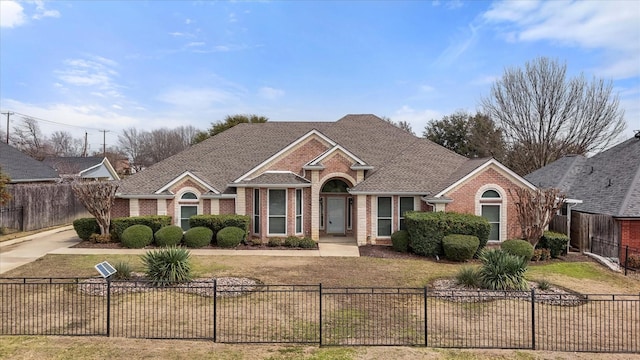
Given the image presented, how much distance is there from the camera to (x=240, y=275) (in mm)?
14148

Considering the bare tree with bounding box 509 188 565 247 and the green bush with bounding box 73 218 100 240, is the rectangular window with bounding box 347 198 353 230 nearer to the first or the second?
the bare tree with bounding box 509 188 565 247

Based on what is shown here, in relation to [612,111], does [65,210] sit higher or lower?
lower

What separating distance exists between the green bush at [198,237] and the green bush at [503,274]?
43.2ft

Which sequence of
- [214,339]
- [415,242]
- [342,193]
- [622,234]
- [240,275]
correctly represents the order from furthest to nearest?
1. [342,193]
2. [415,242]
3. [622,234]
4. [240,275]
5. [214,339]

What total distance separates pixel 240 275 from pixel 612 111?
3765 cm

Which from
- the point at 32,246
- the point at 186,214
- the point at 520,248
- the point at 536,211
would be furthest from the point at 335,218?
the point at 32,246

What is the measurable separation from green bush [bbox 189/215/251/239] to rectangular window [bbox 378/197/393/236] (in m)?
7.23

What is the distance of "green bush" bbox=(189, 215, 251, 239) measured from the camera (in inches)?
792

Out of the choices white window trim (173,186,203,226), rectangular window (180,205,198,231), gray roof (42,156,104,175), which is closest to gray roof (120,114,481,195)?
white window trim (173,186,203,226)

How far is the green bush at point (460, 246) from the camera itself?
16.6m

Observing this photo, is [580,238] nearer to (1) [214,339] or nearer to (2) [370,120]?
(2) [370,120]

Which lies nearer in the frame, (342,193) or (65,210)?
(342,193)

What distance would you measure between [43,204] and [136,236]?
40.3ft

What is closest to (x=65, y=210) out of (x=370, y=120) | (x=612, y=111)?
(x=370, y=120)
